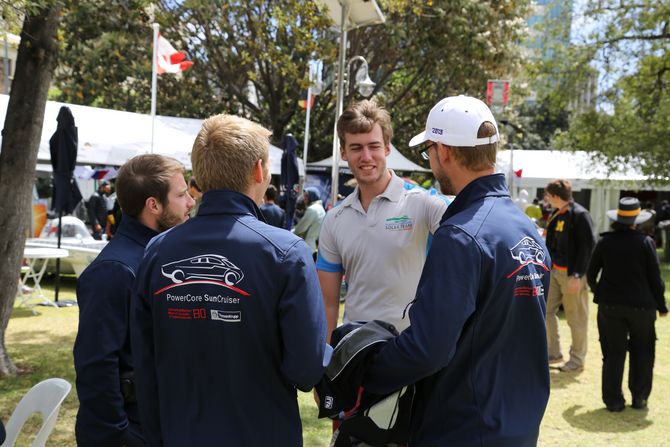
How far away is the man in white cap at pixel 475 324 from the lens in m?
2.18

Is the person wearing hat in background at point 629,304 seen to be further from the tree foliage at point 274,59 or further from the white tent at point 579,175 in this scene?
the white tent at point 579,175

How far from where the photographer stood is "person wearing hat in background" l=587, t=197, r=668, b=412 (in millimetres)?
6617

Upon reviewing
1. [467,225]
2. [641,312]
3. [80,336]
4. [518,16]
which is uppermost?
[518,16]

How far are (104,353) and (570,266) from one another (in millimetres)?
6599

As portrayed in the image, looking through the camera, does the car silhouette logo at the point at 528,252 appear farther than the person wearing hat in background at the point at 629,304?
No

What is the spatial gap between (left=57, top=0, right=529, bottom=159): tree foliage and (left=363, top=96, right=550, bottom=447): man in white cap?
1651cm

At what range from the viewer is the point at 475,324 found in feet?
7.45

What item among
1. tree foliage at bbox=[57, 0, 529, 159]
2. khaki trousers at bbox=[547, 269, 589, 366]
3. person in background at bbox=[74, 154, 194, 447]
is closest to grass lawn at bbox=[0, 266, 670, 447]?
khaki trousers at bbox=[547, 269, 589, 366]

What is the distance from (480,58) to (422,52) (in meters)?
1.86

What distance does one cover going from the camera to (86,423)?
2.62 metres

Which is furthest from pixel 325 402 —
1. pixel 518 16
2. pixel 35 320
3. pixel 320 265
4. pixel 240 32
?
pixel 518 16

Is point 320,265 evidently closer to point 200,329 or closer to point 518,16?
point 200,329

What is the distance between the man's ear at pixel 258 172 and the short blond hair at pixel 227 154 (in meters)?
0.01

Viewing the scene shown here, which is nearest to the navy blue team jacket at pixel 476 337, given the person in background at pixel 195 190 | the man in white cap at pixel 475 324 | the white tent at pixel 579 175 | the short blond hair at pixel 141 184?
the man in white cap at pixel 475 324
